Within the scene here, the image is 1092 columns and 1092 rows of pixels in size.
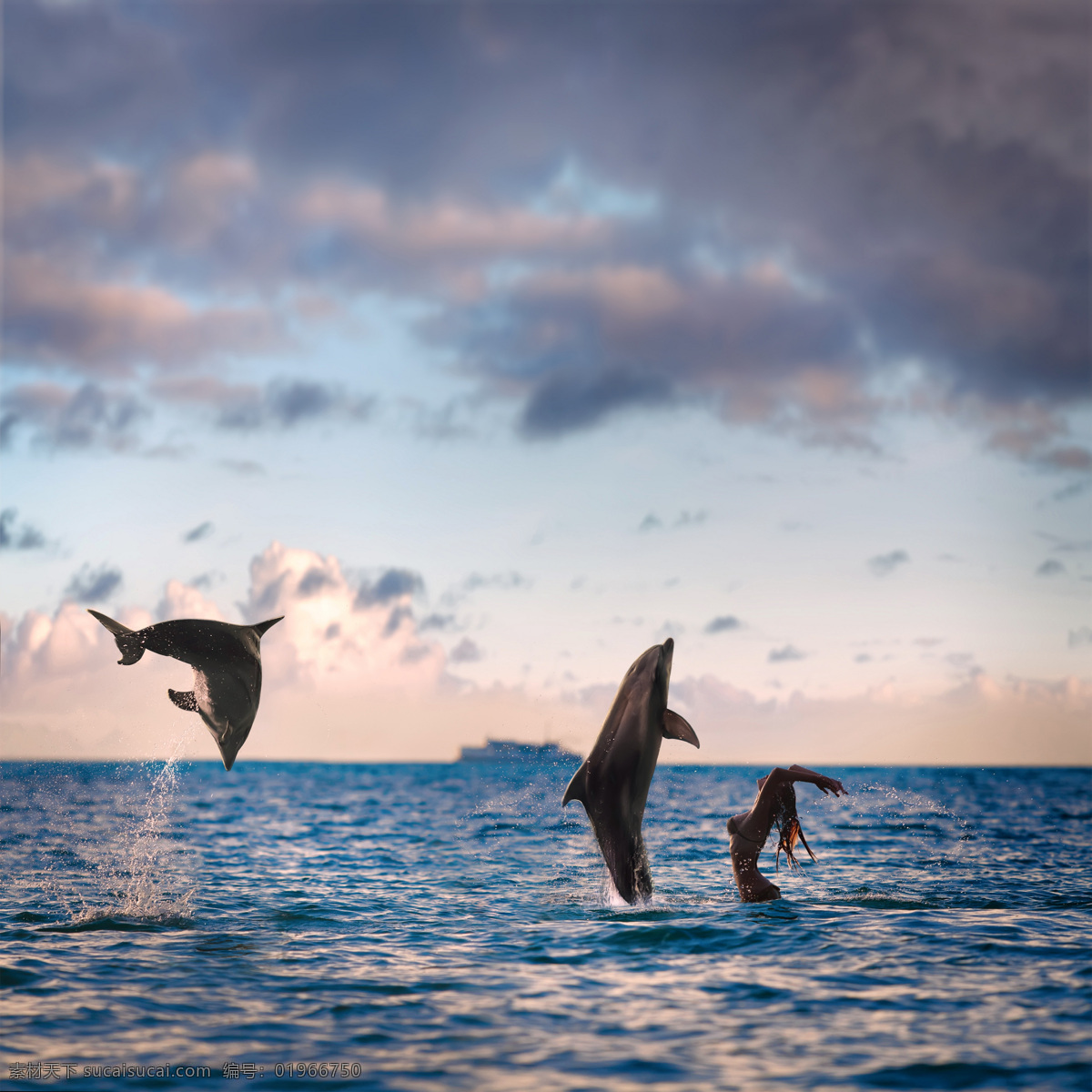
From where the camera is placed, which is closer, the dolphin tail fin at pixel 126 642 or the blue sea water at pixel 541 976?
the blue sea water at pixel 541 976

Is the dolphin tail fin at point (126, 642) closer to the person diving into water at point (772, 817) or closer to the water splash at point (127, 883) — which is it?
the water splash at point (127, 883)

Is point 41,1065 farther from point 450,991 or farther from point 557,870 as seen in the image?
point 557,870

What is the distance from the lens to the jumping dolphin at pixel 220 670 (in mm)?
14352

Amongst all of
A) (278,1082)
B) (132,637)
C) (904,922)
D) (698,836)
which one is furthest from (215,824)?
(278,1082)

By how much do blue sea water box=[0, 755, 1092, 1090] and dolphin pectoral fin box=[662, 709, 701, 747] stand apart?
2.82 metres

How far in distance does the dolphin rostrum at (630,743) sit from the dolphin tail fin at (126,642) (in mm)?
6374

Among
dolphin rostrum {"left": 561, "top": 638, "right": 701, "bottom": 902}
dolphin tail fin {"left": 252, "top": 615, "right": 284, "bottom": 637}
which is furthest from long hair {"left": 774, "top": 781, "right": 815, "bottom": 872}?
dolphin tail fin {"left": 252, "top": 615, "right": 284, "bottom": 637}

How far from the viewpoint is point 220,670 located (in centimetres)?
1470

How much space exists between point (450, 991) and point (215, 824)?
107 feet

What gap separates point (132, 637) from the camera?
1387cm

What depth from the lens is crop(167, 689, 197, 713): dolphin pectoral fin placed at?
48.7ft

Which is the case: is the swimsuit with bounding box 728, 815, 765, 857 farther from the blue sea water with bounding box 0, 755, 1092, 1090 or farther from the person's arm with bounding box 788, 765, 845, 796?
the person's arm with bounding box 788, 765, 845, 796

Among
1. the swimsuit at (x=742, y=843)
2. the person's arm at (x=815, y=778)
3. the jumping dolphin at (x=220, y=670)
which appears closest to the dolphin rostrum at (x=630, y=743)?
the person's arm at (x=815, y=778)

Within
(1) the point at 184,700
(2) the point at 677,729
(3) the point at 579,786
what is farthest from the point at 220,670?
(2) the point at 677,729
